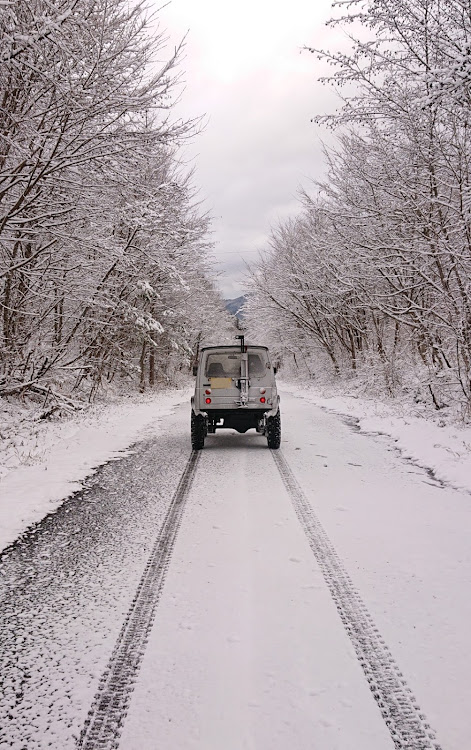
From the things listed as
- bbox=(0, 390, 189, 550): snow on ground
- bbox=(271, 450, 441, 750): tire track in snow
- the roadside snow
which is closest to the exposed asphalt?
bbox=(0, 390, 189, 550): snow on ground

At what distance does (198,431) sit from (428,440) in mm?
4406

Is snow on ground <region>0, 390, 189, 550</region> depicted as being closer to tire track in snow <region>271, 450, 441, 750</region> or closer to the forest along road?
the forest along road

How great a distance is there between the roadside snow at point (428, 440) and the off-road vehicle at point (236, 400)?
2509 millimetres

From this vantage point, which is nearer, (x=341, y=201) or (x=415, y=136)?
(x=415, y=136)

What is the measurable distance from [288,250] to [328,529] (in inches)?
1013

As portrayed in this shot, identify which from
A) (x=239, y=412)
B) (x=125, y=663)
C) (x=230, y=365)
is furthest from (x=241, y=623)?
(x=230, y=365)

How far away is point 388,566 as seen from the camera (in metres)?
3.72

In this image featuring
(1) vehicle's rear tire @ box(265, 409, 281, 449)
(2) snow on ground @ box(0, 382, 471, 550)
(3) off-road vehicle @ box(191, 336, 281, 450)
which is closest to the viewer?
(2) snow on ground @ box(0, 382, 471, 550)

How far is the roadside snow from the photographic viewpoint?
268 inches

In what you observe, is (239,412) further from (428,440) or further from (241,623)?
(241,623)

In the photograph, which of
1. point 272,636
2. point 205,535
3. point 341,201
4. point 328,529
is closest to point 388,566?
point 328,529

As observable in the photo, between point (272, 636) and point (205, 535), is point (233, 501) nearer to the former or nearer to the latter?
point (205, 535)

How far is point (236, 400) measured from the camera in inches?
359

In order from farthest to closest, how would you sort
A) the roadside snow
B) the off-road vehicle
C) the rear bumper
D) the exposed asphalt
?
the rear bumper, the off-road vehicle, the roadside snow, the exposed asphalt
